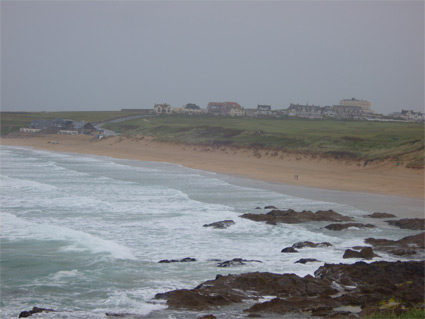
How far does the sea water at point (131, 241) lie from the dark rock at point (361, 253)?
0.26 m

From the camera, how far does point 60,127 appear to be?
101 m

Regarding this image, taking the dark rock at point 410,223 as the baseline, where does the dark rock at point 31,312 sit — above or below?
below

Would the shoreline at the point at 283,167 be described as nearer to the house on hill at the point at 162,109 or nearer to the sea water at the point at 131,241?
the sea water at the point at 131,241

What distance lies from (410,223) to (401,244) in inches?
139

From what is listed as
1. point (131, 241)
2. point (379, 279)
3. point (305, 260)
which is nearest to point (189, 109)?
point (131, 241)

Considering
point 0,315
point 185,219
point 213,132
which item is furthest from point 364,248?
point 213,132

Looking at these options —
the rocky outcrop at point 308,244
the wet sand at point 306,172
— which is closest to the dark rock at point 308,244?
the rocky outcrop at point 308,244

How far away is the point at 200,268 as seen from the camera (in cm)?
1364

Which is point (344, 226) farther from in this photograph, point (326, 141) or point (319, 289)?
point (326, 141)

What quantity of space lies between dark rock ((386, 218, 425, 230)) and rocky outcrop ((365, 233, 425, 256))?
2.21 metres

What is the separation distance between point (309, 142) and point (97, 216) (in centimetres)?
3436

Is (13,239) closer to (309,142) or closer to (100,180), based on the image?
(100,180)

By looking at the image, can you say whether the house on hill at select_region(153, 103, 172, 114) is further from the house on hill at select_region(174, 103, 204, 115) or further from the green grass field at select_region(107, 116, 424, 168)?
the green grass field at select_region(107, 116, 424, 168)

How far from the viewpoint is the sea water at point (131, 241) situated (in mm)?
11596
